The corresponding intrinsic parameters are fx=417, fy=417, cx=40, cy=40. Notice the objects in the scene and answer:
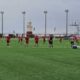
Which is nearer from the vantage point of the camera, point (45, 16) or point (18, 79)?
point (18, 79)

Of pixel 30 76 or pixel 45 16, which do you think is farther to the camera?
pixel 45 16

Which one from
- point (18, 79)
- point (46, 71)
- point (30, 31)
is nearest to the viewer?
point (18, 79)

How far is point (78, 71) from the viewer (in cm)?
1773

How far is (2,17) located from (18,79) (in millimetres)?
123616

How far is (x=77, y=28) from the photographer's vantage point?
434ft

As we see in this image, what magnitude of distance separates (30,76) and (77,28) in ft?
384

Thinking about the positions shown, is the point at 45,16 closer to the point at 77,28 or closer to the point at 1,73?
the point at 77,28

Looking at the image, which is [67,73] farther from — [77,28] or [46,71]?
[77,28]

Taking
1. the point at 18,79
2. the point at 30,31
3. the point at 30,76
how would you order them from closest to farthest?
the point at 18,79 → the point at 30,76 → the point at 30,31

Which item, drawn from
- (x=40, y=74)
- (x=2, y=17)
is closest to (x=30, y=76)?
(x=40, y=74)

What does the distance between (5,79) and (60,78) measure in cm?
201

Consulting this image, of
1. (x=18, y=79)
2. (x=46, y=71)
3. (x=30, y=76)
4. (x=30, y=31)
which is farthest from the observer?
(x=30, y=31)

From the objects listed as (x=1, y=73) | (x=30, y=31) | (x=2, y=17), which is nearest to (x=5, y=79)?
(x=1, y=73)

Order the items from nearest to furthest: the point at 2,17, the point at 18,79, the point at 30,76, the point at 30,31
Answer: the point at 18,79, the point at 30,76, the point at 30,31, the point at 2,17
